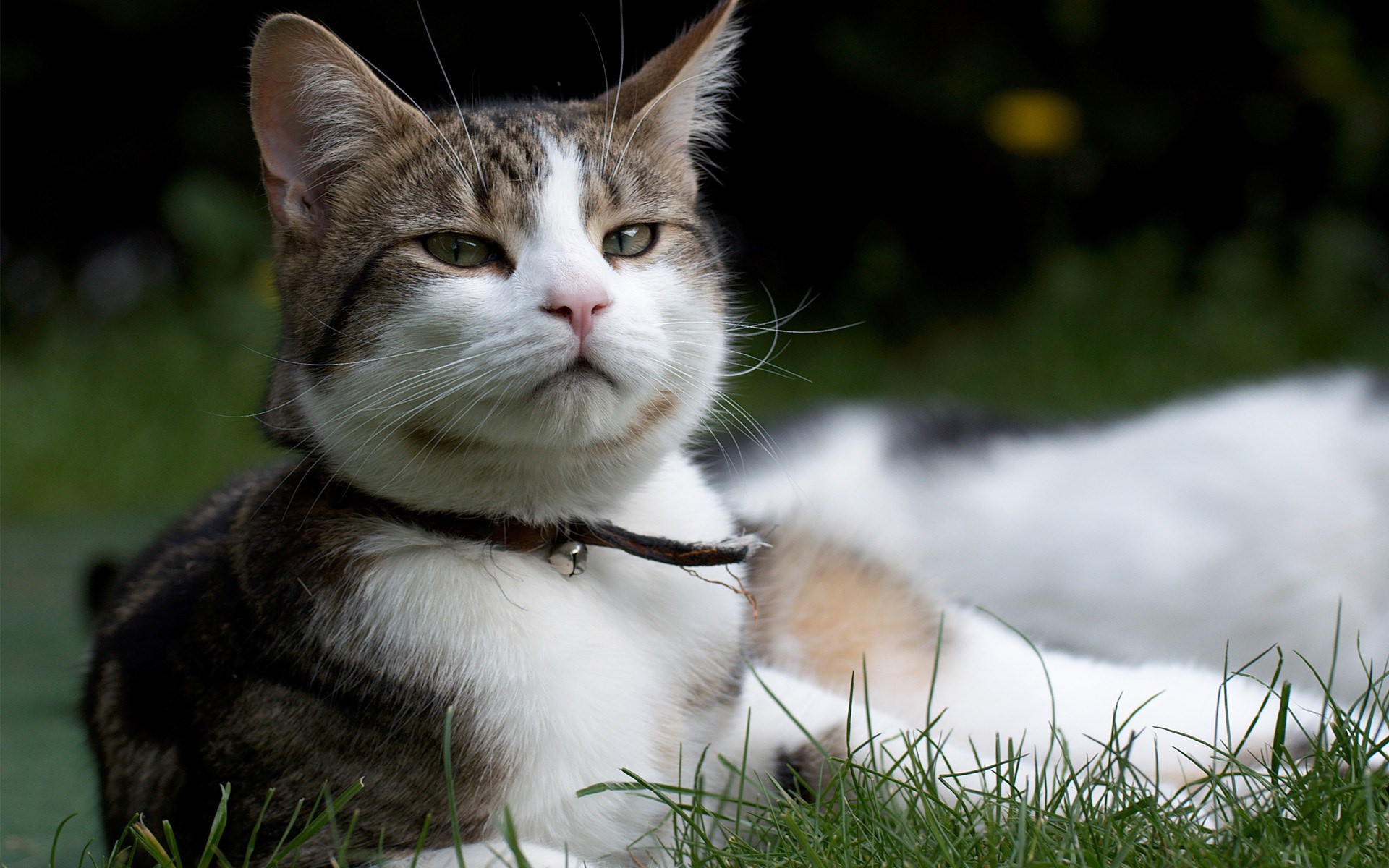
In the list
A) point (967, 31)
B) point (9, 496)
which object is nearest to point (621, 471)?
point (9, 496)

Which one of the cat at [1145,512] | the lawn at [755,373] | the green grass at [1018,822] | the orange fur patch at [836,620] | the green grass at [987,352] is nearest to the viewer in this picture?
the green grass at [1018,822]

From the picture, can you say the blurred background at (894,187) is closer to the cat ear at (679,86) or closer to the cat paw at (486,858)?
the cat ear at (679,86)

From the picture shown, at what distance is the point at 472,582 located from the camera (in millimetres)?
1501

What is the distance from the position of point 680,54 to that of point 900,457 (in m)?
1.56

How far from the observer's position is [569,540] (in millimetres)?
1586

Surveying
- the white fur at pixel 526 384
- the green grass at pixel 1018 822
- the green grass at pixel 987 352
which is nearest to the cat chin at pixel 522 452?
the white fur at pixel 526 384

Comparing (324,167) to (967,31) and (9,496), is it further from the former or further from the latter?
(967,31)

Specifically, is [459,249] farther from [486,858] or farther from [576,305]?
[486,858]

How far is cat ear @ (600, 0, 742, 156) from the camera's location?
1.72 m

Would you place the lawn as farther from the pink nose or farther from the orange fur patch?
the pink nose

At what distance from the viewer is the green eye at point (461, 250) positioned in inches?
59.3

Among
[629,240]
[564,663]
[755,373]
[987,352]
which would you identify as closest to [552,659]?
[564,663]

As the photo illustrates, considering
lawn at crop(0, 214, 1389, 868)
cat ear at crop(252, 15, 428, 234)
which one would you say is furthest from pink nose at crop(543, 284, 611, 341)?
lawn at crop(0, 214, 1389, 868)

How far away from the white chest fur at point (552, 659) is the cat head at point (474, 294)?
9cm
